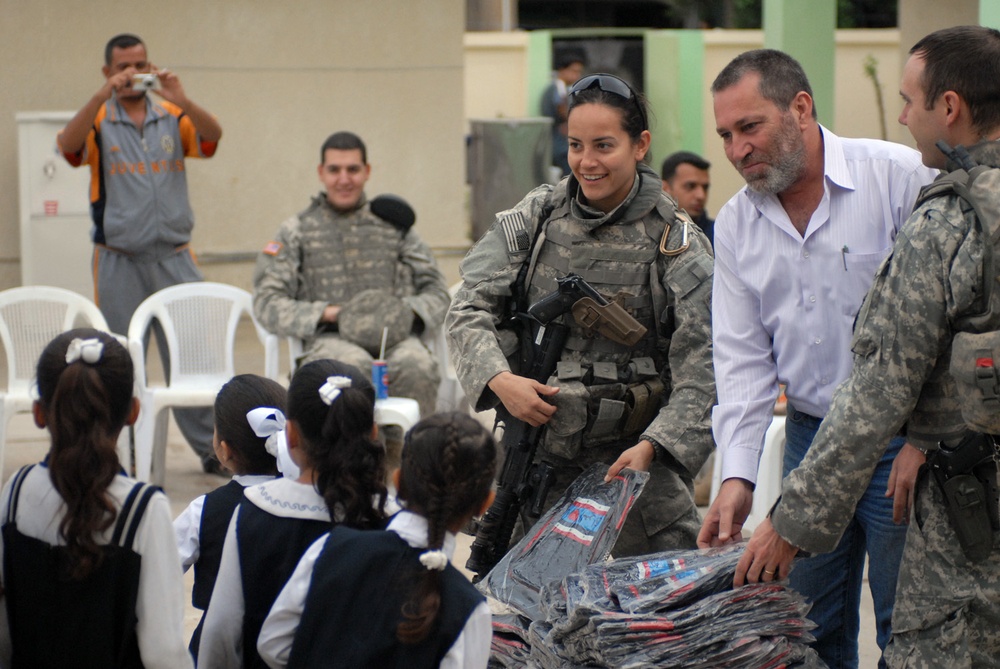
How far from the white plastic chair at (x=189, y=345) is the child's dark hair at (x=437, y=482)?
356 centimetres

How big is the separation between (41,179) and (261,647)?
7.05 metres

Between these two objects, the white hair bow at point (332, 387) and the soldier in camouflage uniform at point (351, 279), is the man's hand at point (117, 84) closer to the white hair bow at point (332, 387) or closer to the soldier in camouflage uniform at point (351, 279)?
the soldier in camouflage uniform at point (351, 279)

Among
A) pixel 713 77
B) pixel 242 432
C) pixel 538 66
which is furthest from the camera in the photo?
pixel 538 66

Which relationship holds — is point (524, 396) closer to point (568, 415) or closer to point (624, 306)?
point (568, 415)

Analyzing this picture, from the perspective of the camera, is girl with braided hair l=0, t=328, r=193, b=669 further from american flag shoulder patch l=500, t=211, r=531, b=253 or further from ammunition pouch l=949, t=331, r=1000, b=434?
ammunition pouch l=949, t=331, r=1000, b=434

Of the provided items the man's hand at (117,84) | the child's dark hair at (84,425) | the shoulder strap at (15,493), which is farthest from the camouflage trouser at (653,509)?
the man's hand at (117,84)

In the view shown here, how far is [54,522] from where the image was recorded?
2.34 m

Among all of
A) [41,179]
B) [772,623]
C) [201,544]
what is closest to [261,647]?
[201,544]

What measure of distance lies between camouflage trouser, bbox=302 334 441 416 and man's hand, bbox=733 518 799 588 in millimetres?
3311

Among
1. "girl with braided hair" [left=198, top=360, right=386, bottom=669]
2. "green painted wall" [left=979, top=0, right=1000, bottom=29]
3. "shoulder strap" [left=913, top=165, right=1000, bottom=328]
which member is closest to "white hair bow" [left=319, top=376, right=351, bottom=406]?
"girl with braided hair" [left=198, top=360, right=386, bottom=669]

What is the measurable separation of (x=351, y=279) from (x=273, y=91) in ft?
13.8

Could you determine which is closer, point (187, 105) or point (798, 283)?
point (798, 283)

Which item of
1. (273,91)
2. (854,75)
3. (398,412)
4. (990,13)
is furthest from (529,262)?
(854,75)

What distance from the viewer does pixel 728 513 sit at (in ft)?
8.98
